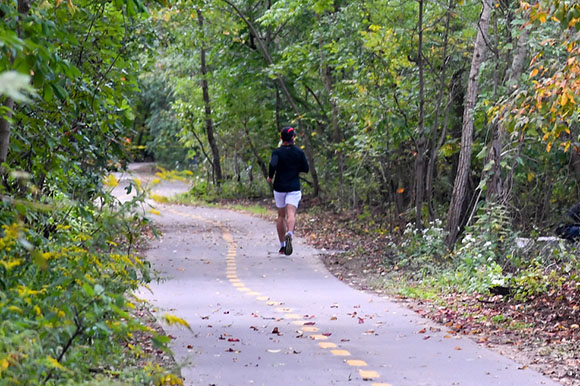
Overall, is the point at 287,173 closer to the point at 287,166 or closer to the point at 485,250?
the point at 287,166

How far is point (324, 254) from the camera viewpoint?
17734 mm

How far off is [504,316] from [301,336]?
297 cm

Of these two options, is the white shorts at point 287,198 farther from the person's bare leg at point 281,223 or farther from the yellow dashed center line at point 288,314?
the yellow dashed center line at point 288,314

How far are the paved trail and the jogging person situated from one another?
104 centimetres

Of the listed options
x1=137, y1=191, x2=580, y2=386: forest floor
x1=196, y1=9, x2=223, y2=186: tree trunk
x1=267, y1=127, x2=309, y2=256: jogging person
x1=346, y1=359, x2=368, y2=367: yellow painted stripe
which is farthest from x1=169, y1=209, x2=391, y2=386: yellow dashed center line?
x1=196, y1=9, x2=223, y2=186: tree trunk

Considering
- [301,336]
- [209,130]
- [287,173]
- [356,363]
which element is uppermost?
Result: [287,173]

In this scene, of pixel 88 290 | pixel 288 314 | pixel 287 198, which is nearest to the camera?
pixel 88 290

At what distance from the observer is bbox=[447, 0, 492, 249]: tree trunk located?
1489 centimetres

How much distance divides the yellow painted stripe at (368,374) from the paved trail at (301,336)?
16 mm

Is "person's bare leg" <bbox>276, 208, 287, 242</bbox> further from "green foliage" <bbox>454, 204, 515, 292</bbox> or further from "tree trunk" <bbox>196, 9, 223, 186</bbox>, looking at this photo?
"tree trunk" <bbox>196, 9, 223, 186</bbox>

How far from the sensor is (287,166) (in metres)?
14.8

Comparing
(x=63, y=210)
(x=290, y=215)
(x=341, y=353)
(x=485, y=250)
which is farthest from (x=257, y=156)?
(x=63, y=210)

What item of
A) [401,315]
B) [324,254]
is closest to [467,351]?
[401,315]

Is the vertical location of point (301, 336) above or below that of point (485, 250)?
below
